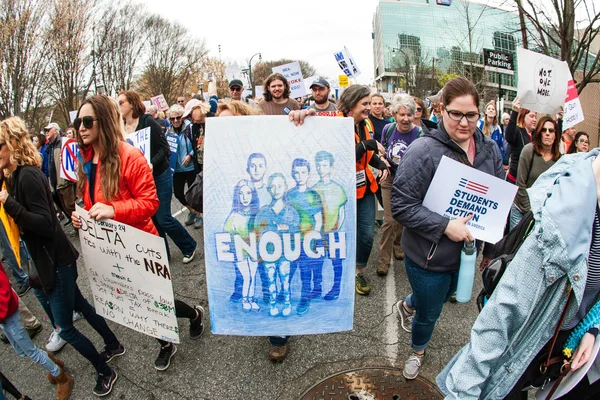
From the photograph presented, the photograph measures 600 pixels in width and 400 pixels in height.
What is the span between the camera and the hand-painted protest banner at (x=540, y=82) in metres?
4.00

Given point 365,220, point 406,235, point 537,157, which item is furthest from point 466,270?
point 537,157

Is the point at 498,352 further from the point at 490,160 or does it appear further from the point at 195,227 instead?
the point at 195,227

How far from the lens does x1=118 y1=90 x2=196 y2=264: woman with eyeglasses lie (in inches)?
162

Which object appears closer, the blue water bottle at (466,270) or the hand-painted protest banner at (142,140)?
the blue water bottle at (466,270)

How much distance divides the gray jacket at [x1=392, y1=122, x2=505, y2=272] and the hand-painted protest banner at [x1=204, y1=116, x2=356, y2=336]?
0.30 m

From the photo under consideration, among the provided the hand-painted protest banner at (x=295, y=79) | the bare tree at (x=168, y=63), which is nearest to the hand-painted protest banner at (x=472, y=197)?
the hand-painted protest banner at (x=295, y=79)

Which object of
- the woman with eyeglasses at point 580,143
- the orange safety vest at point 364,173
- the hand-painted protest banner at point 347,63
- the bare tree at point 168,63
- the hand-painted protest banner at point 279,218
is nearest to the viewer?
the hand-painted protest banner at point 279,218

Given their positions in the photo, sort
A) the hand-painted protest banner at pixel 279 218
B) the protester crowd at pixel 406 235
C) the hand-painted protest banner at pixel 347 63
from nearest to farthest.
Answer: the protester crowd at pixel 406 235 < the hand-painted protest banner at pixel 279 218 < the hand-painted protest banner at pixel 347 63

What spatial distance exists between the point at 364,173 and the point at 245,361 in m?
1.87

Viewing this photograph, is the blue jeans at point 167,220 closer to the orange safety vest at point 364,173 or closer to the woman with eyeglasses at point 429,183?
the orange safety vest at point 364,173

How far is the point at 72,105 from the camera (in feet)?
60.6

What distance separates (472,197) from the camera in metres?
2.13

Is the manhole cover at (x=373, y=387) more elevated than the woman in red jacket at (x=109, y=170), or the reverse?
the woman in red jacket at (x=109, y=170)

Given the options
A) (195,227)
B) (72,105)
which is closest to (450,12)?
(72,105)
